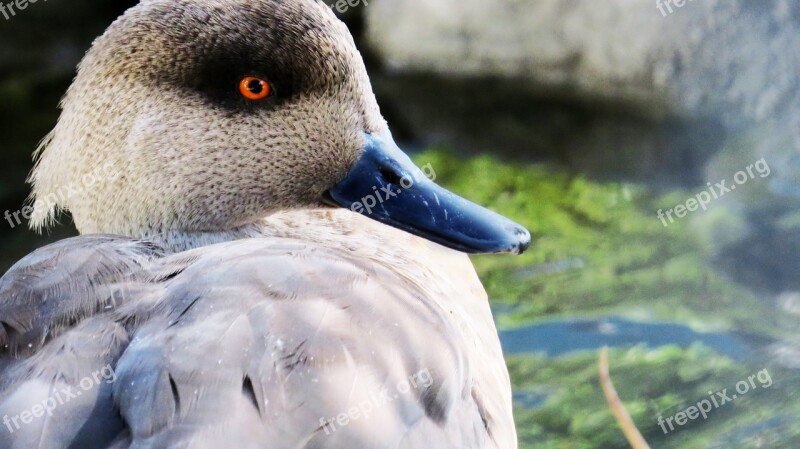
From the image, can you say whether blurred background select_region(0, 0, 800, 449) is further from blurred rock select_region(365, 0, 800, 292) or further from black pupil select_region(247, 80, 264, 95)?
black pupil select_region(247, 80, 264, 95)

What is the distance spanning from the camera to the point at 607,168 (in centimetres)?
482

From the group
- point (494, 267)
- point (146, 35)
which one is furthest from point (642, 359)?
point (146, 35)

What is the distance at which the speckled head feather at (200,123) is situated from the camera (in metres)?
2.39

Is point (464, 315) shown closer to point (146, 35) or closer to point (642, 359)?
point (146, 35)

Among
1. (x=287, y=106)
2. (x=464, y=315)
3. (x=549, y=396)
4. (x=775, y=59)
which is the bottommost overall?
(x=549, y=396)

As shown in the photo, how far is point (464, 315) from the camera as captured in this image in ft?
7.76

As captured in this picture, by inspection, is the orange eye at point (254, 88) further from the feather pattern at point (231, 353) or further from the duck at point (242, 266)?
the feather pattern at point (231, 353)

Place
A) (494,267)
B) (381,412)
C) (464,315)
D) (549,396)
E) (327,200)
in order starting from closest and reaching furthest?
(381,412) < (464,315) < (327,200) < (549,396) < (494,267)

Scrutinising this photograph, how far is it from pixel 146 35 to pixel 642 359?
1.97 metres

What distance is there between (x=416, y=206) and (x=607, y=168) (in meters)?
2.55

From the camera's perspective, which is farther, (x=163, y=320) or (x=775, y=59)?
(x=775, y=59)

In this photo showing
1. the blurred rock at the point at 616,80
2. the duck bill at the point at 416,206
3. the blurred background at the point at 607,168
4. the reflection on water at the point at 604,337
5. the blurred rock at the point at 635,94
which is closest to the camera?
the duck bill at the point at 416,206

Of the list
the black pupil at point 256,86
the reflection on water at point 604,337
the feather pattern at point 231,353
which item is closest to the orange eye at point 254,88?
the black pupil at point 256,86

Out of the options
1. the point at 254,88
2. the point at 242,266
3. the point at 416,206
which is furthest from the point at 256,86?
the point at 242,266
